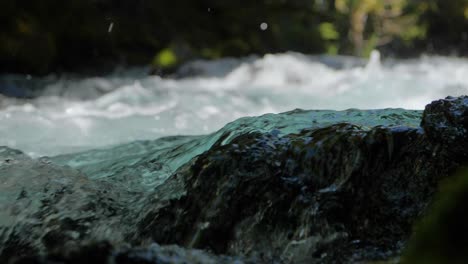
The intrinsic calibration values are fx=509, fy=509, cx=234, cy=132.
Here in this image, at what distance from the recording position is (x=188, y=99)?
7582 mm

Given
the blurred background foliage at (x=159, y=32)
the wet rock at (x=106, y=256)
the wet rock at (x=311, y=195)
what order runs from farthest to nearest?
the blurred background foliage at (x=159, y=32) → the wet rock at (x=311, y=195) → the wet rock at (x=106, y=256)

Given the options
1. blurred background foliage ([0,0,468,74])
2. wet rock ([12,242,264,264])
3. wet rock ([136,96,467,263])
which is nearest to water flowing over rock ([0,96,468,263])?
wet rock ([136,96,467,263])

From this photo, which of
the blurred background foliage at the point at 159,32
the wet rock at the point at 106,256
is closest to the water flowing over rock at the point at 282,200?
the wet rock at the point at 106,256

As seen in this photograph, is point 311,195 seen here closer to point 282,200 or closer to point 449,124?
point 282,200

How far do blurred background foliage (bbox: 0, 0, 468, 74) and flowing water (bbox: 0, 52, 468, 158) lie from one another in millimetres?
579

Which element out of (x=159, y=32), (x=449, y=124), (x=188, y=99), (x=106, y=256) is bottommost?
(x=106, y=256)

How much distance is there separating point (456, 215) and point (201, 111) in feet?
18.6

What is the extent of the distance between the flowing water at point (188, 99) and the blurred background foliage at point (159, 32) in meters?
0.58

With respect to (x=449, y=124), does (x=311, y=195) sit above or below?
below

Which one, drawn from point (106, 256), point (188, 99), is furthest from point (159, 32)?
point (106, 256)

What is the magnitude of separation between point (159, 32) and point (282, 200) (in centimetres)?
1054

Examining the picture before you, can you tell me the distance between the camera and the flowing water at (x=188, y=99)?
555 cm

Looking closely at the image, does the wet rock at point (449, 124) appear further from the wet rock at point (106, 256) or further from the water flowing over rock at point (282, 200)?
the wet rock at point (106, 256)

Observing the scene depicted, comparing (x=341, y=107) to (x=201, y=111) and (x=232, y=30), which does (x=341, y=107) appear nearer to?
(x=201, y=111)
